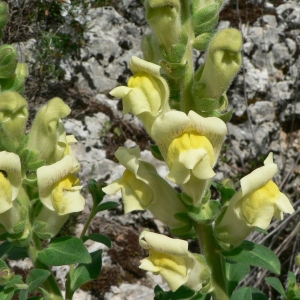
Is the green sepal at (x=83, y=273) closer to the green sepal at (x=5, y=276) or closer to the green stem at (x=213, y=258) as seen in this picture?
the green sepal at (x=5, y=276)

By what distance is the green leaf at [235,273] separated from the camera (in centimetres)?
197

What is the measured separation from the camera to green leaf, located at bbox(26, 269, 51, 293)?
1615 millimetres

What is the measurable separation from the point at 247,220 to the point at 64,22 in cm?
340

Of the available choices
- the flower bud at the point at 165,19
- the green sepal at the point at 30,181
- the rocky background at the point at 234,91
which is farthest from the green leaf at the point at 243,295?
the rocky background at the point at 234,91

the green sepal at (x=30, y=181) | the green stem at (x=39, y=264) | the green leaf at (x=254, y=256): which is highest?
the green sepal at (x=30, y=181)

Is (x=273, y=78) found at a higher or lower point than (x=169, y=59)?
lower

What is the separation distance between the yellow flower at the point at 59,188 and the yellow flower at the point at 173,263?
31 centimetres

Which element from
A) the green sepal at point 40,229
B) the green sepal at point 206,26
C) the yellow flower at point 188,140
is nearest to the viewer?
the yellow flower at point 188,140

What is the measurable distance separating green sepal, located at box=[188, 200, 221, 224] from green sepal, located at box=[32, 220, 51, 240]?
592 mm

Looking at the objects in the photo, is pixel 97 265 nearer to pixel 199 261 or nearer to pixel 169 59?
pixel 199 261

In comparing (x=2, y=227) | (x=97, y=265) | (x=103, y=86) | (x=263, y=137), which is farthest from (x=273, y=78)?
(x=2, y=227)

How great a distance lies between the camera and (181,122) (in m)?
→ 1.45

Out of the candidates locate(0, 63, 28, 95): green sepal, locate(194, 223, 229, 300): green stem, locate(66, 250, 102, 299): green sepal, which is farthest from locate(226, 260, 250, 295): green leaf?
locate(0, 63, 28, 95): green sepal

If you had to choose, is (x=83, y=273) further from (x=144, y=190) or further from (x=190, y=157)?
(x=190, y=157)
